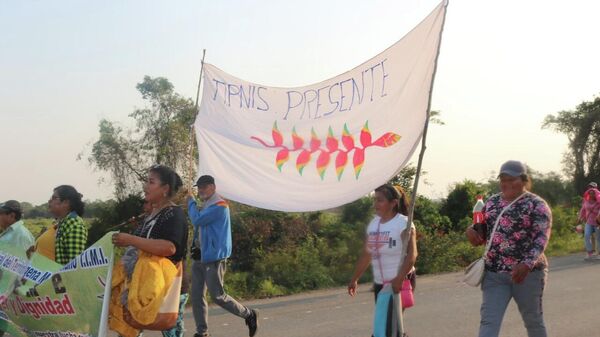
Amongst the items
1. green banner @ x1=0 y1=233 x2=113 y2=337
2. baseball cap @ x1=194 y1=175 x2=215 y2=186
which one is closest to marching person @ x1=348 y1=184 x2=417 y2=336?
baseball cap @ x1=194 y1=175 x2=215 y2=186

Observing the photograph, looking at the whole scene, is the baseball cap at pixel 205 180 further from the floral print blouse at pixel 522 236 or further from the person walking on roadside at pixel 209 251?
the floral print blouse at pixel 522 236

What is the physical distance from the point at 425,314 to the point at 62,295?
5.19 meters

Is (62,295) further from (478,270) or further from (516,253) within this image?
(516,253)

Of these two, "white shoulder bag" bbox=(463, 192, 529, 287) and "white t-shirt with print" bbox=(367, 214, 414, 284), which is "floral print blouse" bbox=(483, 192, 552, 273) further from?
"white t-shirt with print" bbox=(367, 214, 414, 284)

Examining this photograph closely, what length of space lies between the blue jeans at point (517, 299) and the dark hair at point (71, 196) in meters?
2.95

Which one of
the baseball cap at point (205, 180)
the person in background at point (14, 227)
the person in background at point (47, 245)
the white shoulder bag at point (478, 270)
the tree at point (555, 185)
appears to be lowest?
the white shoulder bag at point (478, 270)

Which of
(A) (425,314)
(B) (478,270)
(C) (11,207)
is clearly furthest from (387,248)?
(A) (425,314)

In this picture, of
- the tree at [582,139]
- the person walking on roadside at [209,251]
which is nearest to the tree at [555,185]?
the tree at [582,139]

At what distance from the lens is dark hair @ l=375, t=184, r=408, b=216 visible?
202 inches

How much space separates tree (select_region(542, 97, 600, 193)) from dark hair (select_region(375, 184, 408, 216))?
144 feet

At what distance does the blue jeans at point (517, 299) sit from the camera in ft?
15.6

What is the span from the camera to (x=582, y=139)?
1886 inches

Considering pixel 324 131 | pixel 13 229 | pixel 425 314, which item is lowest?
pixel 425 314

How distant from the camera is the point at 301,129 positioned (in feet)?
17.2
